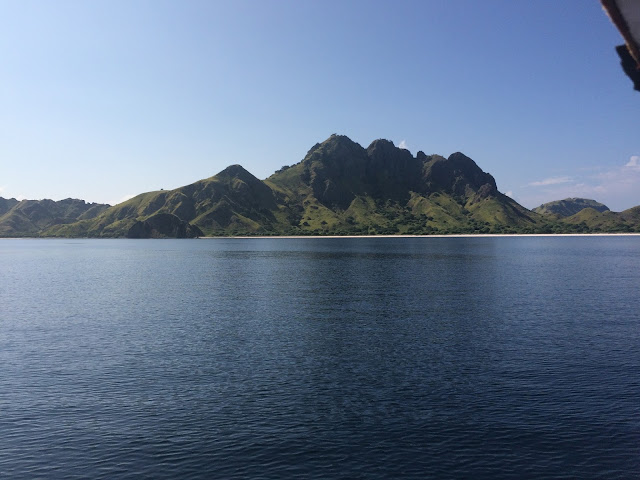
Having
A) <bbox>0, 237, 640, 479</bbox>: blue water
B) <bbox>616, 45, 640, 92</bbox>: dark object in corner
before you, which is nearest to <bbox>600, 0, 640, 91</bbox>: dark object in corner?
<bbox>616, 45, 640, 92</bbox>: dark object in corner

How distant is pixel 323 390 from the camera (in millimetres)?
42500

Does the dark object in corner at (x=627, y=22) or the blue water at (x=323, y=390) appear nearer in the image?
the dark object in corner at (x=627, y=22)

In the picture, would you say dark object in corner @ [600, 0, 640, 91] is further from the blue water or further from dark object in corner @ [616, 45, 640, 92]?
the blue water

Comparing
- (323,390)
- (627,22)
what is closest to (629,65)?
(627,22)

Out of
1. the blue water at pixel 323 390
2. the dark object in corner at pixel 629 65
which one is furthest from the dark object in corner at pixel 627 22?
the blue water at pixel 323 390

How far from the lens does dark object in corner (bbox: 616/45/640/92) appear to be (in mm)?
7266

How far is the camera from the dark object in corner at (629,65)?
7.27 m

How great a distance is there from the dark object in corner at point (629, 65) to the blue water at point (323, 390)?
1032 inches

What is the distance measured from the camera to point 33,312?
8619 cm

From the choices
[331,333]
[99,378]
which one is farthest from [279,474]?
[331,333]

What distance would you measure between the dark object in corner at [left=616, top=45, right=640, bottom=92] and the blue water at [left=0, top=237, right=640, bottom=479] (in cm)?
2622

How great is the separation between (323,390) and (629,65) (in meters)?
39.1

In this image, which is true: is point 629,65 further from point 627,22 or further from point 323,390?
point 323,390

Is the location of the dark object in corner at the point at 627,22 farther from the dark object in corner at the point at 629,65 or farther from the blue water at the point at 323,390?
the blue water at the point at 323,390
